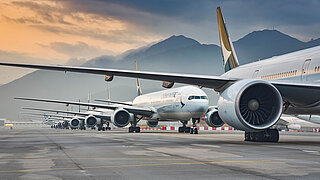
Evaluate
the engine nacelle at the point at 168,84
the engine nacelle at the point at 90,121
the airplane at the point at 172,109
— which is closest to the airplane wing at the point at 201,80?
the engine nacelle at the point at 168,84

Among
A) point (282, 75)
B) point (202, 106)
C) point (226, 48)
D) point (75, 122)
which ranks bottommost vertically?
point (75, 122)

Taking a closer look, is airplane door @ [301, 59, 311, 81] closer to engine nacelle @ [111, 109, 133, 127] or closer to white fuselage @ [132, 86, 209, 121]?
white fuselage @ [132, 86, 209, 121]

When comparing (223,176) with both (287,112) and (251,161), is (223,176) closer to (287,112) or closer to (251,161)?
(251,161)

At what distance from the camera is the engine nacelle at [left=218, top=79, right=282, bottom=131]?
13.0 meters

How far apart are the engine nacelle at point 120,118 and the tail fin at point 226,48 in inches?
545

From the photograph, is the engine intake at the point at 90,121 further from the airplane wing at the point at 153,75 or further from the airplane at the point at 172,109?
the airplane wing at the point at 153,75

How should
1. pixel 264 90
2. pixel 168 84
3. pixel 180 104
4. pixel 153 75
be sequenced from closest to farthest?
pixel 264 90 < pixel 153 75 < pixel 168 84 < pixel 180 104

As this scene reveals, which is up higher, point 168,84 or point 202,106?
point 168,84

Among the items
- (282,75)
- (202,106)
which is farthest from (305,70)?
(202,106)

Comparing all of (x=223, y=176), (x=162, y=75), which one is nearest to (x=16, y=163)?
(x=223, y=176)

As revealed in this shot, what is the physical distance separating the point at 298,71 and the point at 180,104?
17.4 m

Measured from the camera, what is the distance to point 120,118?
32531 mm

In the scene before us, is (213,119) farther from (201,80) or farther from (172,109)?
(201,80)

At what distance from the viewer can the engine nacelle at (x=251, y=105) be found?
1298cm
